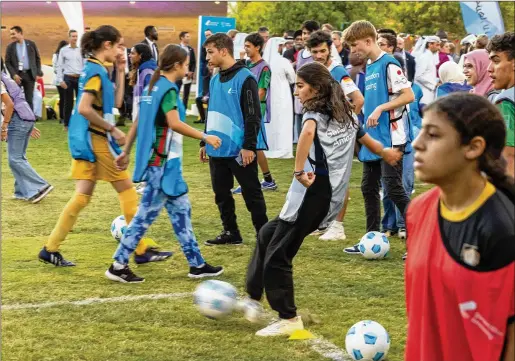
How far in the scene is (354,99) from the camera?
823 centimetres

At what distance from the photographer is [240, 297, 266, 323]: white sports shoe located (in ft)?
19.4

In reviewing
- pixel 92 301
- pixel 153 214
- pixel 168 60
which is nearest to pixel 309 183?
pixel 153 214

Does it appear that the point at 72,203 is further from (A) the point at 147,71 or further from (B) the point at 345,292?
(A) the point at 147,71

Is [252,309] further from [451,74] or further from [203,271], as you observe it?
[451,74]

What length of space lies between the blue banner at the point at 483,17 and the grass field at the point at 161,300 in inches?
439

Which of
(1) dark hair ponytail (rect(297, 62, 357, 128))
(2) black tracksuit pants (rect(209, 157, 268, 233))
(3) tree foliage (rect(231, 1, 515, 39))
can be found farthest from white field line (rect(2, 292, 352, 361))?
(3) tree foliage (rect(231, 1, 515, 39))

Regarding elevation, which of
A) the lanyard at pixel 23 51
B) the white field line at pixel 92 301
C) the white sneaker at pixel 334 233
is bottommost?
the white sneaker at pixel 334 233

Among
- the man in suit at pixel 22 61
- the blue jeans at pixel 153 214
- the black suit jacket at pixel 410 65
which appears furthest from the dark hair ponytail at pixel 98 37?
the man in suit at pixel 22 61

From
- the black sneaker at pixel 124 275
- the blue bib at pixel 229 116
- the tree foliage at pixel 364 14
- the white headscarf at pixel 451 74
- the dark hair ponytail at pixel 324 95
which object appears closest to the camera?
the dark hair ponytail at pixel 324 95

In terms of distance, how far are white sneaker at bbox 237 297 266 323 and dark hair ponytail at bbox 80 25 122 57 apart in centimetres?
264

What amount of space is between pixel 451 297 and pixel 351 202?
27.8 feet

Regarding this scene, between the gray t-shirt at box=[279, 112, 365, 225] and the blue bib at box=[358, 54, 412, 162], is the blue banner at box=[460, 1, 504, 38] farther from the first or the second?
the gray t-shirt at box=[279, 112, 365, 225]

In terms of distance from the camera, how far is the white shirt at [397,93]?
8.00m

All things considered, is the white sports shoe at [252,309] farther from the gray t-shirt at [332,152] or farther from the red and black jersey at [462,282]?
the red and black jersey at [462,282]
